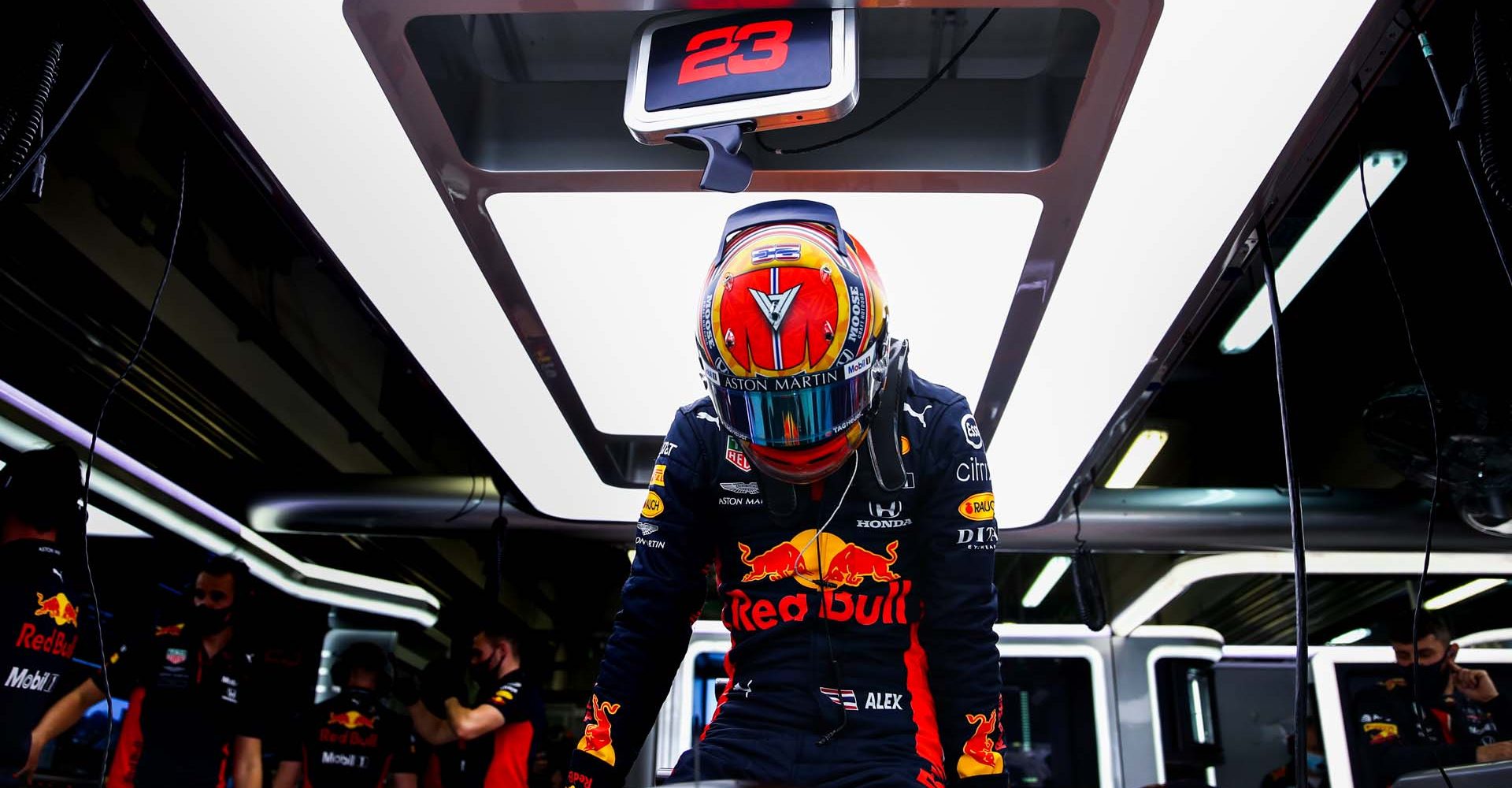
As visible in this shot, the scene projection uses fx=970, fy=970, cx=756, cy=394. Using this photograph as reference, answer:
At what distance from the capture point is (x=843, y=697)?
1271 millimetres

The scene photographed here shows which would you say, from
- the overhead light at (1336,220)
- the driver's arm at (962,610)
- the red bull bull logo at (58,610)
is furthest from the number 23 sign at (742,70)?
the red bull bull logo at (58,610)

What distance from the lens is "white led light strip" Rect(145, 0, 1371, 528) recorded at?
4.78 ft

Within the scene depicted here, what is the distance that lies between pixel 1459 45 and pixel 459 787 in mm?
4654

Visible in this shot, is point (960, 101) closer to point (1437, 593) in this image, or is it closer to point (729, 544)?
point (729, 544)

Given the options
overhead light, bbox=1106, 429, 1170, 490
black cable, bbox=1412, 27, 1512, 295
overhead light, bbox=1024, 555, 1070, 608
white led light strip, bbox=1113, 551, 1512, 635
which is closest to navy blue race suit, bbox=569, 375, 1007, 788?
black cable, bbox=1412, 27, 1512, 295

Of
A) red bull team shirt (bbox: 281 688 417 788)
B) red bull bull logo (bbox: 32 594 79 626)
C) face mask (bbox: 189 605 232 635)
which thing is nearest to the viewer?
red bull bull logo (bbox: 32 594 79 626)

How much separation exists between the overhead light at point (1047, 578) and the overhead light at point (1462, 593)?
2.58 m

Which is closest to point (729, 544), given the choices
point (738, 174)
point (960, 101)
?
point (738, 174)

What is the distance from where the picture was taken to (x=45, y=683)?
3.10 metres

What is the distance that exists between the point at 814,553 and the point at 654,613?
0.82ft

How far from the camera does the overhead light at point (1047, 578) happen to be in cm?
814

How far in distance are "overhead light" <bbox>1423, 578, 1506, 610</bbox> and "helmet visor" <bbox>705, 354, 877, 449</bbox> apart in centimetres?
773

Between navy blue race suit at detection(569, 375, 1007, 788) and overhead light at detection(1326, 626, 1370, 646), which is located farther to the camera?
overhead light at detection(1326, 626, 1370, 646)

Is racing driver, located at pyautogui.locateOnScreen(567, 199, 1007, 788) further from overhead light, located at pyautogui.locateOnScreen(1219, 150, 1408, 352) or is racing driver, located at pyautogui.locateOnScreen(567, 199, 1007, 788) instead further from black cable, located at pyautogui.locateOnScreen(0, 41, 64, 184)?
overhead light, located at pyautogui.locateOnScreen(1219, 150, 1408, 352)
